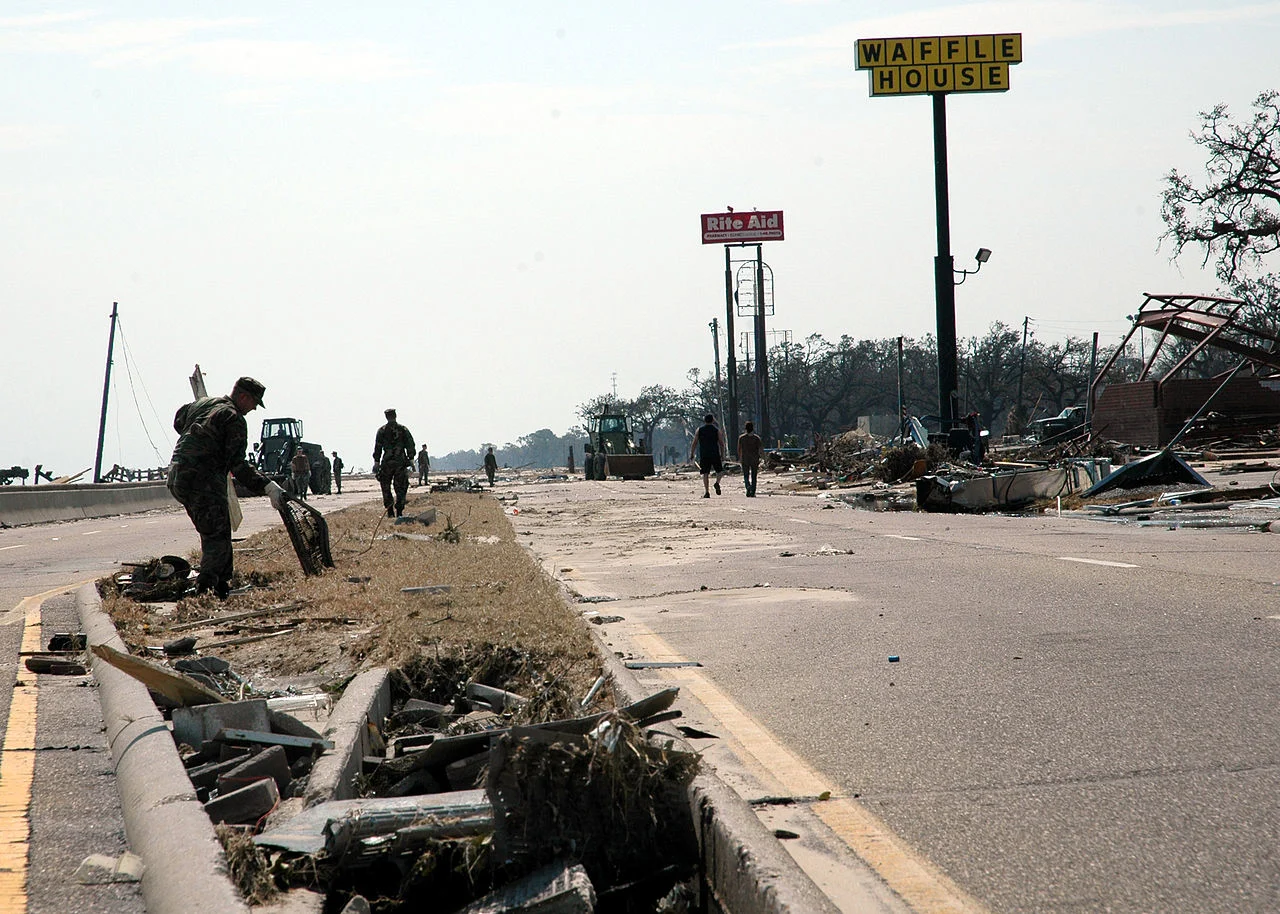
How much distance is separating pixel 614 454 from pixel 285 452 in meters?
18.0

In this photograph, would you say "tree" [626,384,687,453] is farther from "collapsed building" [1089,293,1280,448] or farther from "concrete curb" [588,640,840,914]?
"concrete curb" [588,640,840,914]

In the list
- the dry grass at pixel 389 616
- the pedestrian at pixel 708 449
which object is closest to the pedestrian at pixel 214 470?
the dry grass at pixel 389 616

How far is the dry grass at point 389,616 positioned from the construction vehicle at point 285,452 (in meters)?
31.6

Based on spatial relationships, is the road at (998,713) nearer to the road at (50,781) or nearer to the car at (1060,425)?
the road at (50,781)

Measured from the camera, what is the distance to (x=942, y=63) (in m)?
35.0

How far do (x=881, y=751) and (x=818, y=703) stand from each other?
37.3 inches

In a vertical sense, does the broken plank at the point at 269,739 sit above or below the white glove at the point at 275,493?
below

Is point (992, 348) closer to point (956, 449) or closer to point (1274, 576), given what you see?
point (956, 449)

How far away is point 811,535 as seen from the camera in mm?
16359

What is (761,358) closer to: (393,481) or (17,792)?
(393,481)

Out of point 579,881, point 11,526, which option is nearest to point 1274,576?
point 579,881

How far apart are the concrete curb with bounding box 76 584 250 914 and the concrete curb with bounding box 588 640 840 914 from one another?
1.24 metres

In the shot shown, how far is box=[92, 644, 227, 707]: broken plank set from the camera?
208 inches

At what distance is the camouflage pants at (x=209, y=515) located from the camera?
35.0 ft
